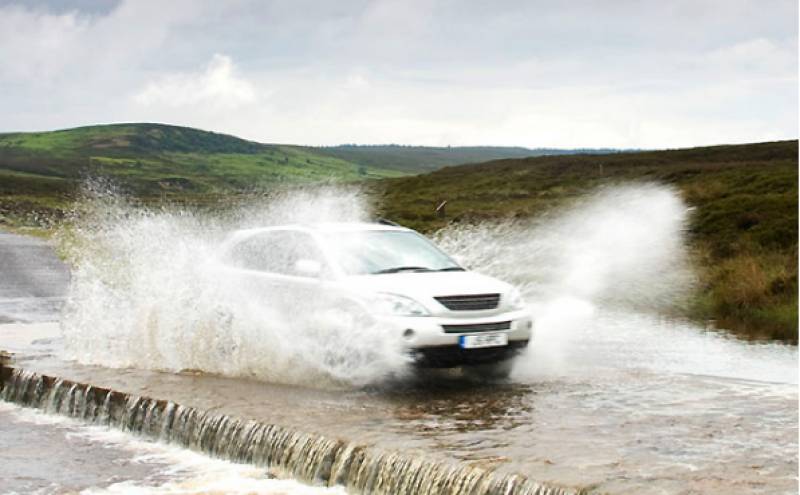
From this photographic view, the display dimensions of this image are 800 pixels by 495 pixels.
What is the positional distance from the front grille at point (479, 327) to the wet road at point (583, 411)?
67 centimetres

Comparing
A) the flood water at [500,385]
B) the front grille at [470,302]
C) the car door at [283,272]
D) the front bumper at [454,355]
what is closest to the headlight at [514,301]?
the front grille at [470,302]

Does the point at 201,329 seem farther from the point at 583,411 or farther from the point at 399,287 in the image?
the point at 583,411

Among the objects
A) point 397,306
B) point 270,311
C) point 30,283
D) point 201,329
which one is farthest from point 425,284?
point 30,283

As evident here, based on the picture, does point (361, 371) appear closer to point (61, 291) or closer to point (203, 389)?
point (203, 389)

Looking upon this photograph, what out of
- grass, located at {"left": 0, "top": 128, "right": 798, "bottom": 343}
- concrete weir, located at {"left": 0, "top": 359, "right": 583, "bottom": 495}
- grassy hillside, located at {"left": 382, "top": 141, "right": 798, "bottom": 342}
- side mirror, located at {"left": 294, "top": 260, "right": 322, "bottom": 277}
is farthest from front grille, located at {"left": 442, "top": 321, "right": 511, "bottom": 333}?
grassy hillside, located at {"left": 382, "top": 141, "right": 798, "bottom": 342}

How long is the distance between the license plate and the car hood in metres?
0.48

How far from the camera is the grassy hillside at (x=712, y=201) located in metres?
20.3

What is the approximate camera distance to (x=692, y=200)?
37.8 meters

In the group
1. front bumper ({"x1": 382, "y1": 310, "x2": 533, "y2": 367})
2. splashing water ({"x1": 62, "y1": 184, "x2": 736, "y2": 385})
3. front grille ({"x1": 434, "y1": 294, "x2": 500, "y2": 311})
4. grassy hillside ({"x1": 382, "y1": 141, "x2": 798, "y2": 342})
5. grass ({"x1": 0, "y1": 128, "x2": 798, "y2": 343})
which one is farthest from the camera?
grass ({"x1": 0, "y1": 128, "x2": 798, "y2": 343})

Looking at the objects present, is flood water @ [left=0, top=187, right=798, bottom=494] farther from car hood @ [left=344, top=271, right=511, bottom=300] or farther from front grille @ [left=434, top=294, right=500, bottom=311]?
front grille @ [left=434, top=294, right=500, bottom=311]

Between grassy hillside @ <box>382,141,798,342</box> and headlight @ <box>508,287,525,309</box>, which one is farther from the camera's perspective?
grassy hillside @ <box>382,141,798,342</box>

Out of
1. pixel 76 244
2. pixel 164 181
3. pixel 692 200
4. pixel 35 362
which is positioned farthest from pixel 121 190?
pixel 35 362

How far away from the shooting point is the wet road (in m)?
7.88

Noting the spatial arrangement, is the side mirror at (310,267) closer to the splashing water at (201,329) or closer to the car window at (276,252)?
the car window at (276,252)
